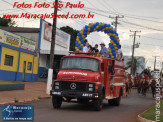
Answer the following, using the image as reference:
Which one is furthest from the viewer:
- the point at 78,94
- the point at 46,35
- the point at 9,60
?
the point at 46,35

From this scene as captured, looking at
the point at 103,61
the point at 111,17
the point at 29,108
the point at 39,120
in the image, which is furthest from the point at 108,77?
the point at 111,17

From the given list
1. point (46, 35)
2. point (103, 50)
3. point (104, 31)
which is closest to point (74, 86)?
point (103, 50)

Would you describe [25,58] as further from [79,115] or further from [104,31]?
[79,115]

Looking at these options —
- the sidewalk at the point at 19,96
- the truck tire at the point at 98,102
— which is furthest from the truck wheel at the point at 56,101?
the sidewalk at the point at 19,96

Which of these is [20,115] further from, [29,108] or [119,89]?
[119,89]

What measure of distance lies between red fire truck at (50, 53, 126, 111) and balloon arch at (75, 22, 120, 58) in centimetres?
227

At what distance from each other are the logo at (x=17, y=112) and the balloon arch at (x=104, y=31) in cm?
1431

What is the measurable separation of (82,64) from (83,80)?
1026 mm

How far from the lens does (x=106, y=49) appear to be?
20156 millimetres

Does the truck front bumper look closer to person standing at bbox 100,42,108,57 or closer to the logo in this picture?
person standing at bbox 100,42,108,57

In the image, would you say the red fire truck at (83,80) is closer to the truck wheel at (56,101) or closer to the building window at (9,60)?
the truck wheel at (56,101)

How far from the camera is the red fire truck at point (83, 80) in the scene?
16.7 m

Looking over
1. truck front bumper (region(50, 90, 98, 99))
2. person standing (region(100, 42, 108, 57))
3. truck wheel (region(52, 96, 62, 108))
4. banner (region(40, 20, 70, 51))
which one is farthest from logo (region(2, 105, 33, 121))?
banner (region(40, 20, 70, 51))

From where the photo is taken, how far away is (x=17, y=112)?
21.8 feet
